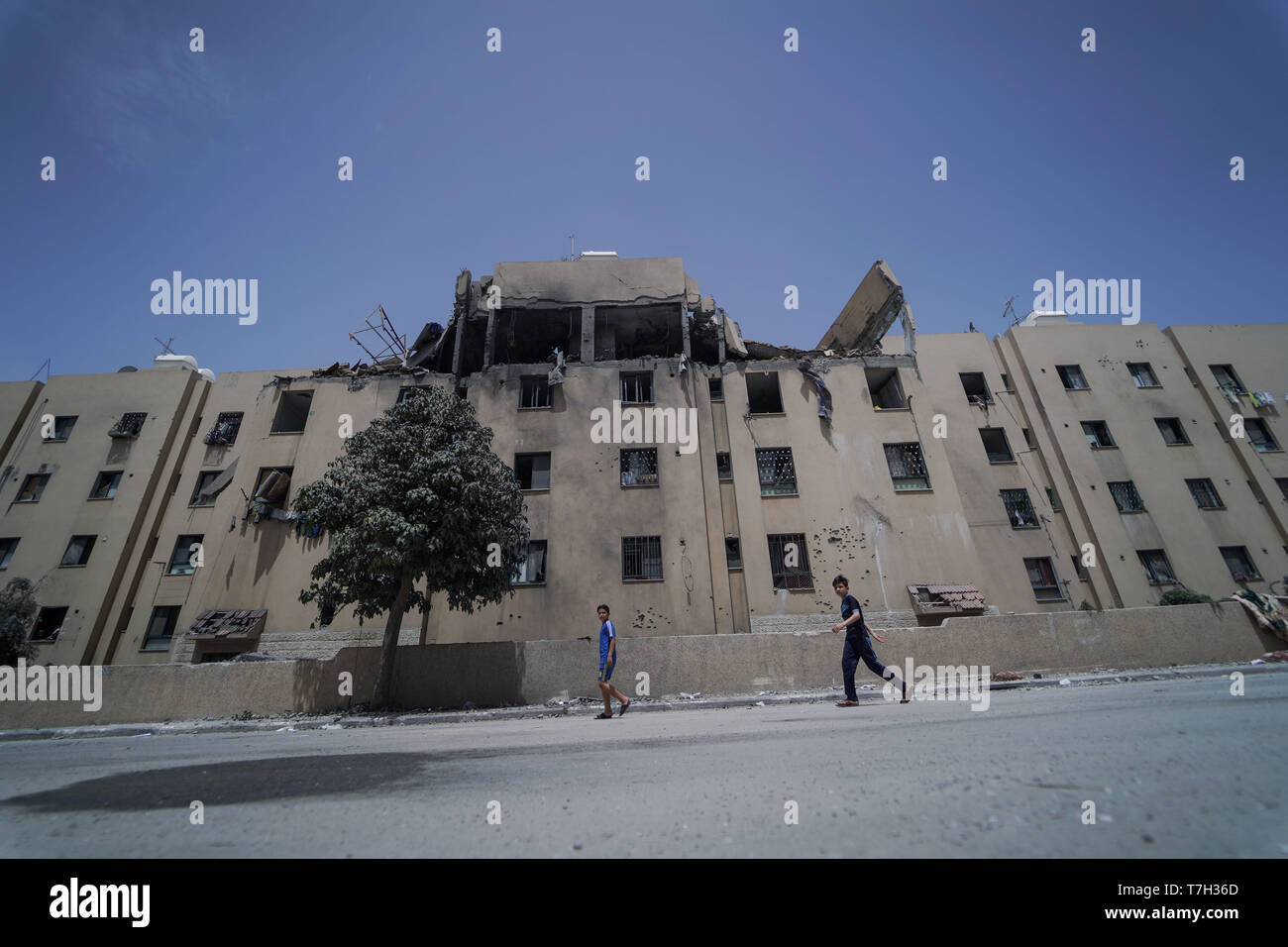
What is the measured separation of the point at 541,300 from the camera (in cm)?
2372

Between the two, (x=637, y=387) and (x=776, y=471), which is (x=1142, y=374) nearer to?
(x=776, y=471)

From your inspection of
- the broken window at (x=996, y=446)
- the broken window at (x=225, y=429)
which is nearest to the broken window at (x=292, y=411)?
the broken window at (x=225, y=429)

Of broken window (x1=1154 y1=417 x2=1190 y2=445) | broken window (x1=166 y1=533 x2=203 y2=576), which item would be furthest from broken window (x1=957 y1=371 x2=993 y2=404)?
broken window (x1=166 y1=533 x2=203 y2=576)

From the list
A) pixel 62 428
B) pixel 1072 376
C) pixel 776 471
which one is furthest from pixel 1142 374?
pixel 62 428

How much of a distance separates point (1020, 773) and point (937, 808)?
88cm

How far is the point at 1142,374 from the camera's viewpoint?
25609 mm

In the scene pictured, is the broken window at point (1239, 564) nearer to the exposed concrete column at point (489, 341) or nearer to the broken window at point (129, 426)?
the exposed concrete column at point (489, 341)

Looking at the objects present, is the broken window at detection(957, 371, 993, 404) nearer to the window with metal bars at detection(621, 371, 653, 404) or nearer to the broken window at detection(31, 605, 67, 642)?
the window with metal bars at detection(621, 371, 653, 404)

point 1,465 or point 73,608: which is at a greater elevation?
point 1,465

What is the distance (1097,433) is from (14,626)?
4272 cm

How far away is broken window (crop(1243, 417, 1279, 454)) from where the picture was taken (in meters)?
24.0

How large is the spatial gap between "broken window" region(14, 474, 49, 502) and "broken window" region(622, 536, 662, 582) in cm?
2666
